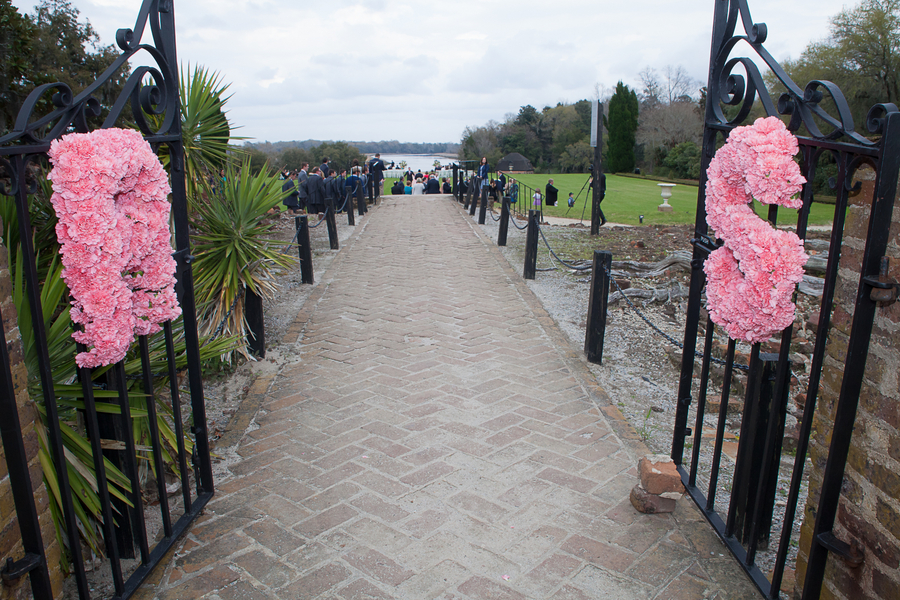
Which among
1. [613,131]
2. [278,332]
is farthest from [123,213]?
[613,131]

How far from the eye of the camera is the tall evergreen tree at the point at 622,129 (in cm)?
5681

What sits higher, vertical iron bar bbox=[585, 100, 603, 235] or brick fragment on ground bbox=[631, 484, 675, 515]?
vertical iron bar bbox=[585, 100, 603, 235]

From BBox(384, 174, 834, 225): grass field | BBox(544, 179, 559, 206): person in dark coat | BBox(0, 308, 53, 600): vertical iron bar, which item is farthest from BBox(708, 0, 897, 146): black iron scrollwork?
BBox(544, 179, 559, 206): person in dark coat

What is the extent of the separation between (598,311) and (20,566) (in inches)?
179

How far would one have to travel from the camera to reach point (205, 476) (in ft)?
11.0

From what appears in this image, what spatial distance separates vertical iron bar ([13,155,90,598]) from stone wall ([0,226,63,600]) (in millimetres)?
90

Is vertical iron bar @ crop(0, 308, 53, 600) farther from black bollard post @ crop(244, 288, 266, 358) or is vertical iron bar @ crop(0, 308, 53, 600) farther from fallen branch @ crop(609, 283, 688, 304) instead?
fallen branch @ crop(609, 283, 688, 304)

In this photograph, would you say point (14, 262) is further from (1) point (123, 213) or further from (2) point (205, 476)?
(2) point (205, 476)

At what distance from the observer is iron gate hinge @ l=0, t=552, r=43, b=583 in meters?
2.03

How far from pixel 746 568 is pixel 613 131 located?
195ft

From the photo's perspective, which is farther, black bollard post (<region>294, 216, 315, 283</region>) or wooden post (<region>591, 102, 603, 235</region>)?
wooden post (<region>591, 102, 603, 235</region>)

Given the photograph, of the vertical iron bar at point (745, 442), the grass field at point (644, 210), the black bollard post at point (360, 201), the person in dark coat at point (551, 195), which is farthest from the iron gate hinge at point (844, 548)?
the person in dark coat at point (551, 195)

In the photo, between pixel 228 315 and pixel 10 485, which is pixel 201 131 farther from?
pixel 10 485

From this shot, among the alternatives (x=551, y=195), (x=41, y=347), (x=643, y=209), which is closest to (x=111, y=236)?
(x=41, y=347)
